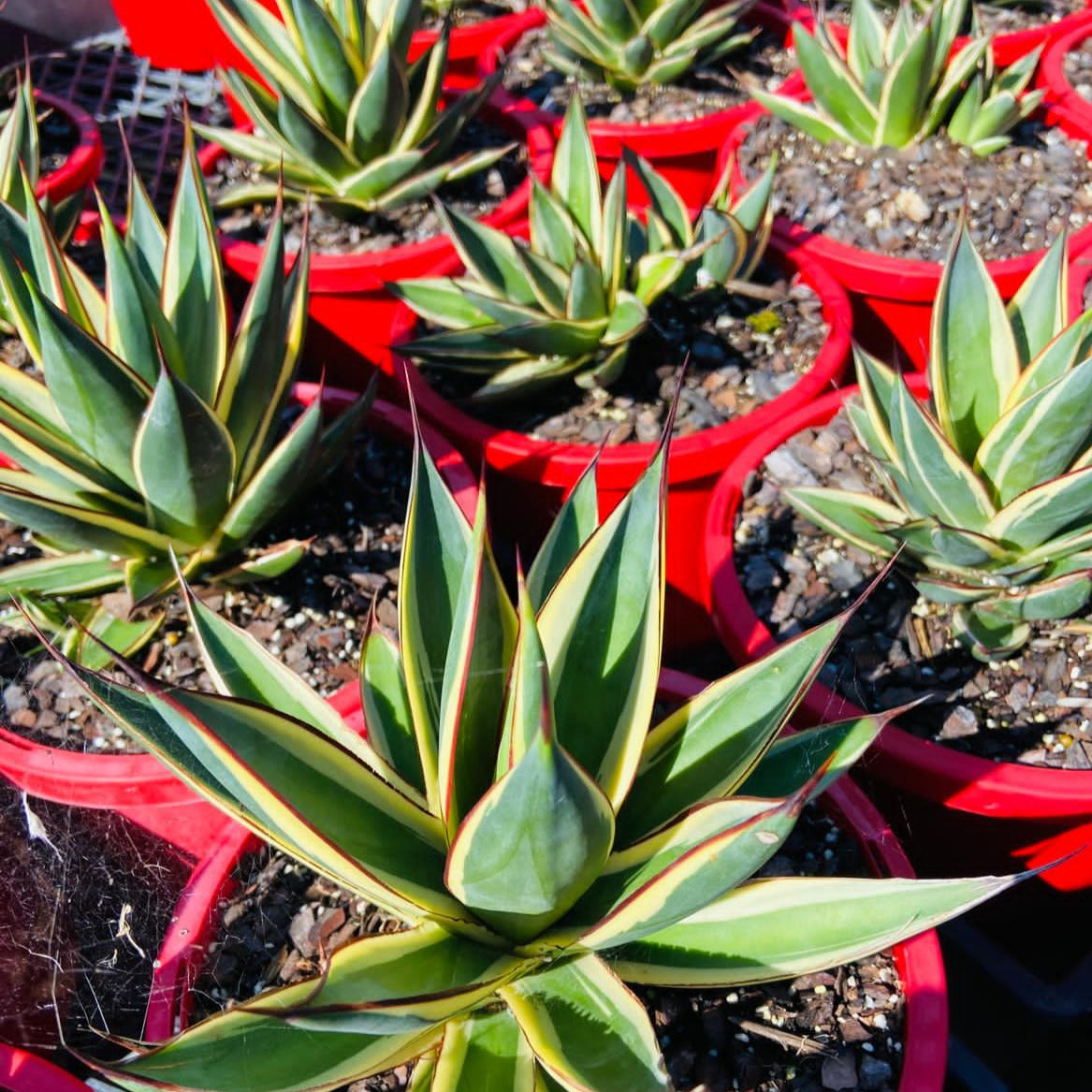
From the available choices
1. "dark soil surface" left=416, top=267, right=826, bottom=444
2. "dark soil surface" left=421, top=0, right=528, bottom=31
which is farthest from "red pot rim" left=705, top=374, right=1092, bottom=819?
"dark soil surface" left=421, top=0, right=528, bottom=31

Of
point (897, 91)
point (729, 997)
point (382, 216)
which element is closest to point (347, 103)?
point (382, 216)

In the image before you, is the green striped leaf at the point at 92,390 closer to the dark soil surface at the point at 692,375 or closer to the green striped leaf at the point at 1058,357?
the dark soil surface at the point at 692,375

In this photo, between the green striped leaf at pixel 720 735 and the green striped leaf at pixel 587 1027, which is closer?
the green striped leaf at pixel 587 1027

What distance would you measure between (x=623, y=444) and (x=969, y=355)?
54 centimetres

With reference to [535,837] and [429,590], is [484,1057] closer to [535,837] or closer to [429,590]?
[535,837]

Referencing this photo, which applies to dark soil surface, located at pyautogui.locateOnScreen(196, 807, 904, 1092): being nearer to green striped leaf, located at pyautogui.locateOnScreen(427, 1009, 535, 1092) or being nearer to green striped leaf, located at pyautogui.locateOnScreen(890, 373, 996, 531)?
green striped leaf, located at pyautogui.locateOnScreen(427, 1009, 535, 1092)

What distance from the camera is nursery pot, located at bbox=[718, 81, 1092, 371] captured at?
1917 mm

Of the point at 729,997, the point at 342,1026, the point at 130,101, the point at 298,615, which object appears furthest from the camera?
the point at 130,101

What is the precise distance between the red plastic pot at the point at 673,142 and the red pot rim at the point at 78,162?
3.06 ft

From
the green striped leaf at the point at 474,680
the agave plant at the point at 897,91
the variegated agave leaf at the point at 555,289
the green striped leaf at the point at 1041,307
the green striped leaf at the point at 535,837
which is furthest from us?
the agave plant at the point at 897,91

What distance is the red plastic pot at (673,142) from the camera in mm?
2373

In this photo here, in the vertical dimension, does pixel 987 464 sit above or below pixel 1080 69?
below

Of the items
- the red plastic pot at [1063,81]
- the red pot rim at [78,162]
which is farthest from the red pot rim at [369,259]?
the red plastic pot at [1063,81]

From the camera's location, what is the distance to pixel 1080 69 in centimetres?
245
